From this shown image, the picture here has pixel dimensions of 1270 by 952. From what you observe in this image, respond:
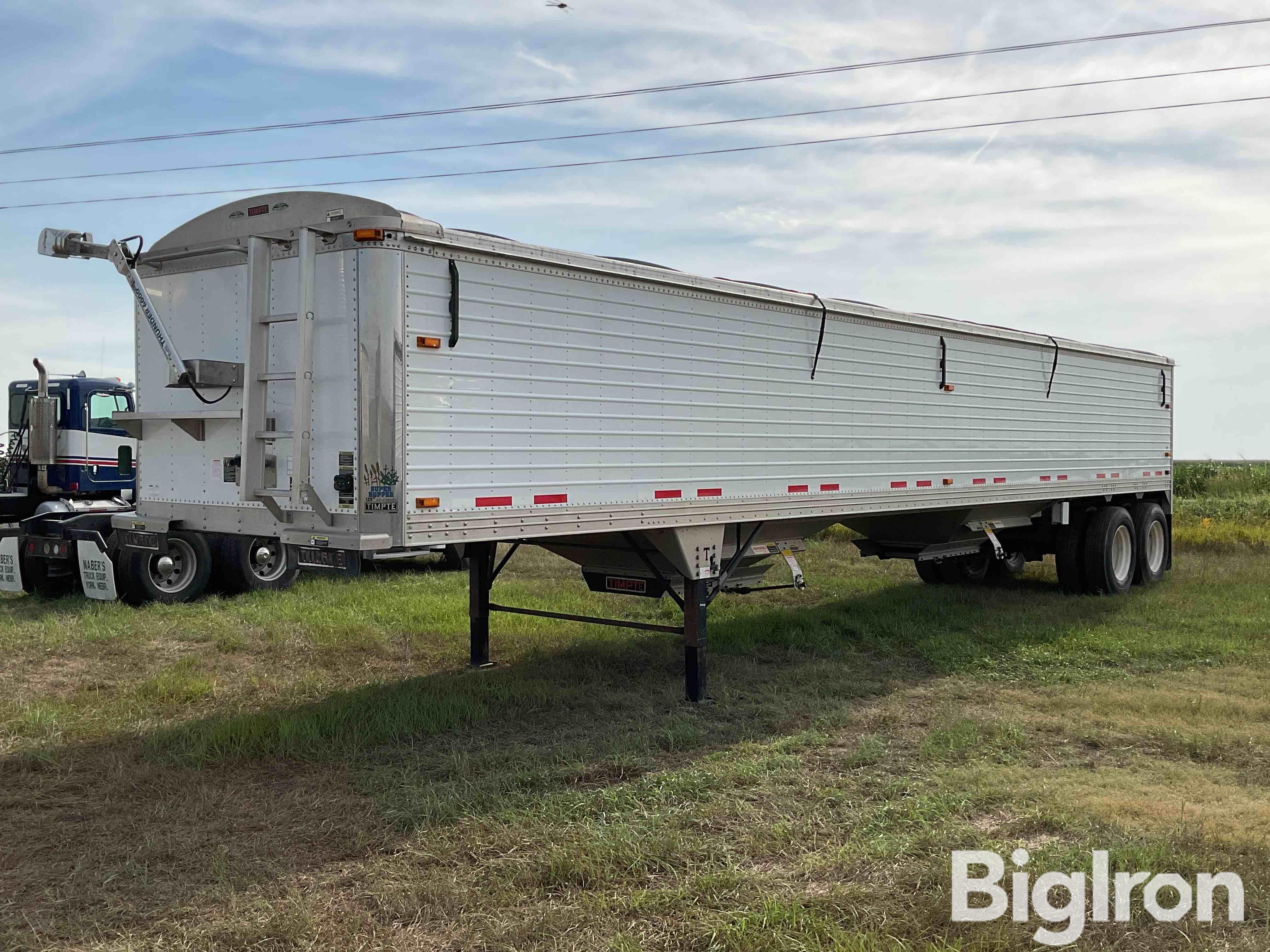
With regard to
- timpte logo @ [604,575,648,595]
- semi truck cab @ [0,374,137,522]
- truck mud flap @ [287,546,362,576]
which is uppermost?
semi truck cab @ [0,374,137,522]

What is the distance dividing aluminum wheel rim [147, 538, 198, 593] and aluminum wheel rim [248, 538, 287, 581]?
593mm

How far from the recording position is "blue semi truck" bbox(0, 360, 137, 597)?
12.2 meters

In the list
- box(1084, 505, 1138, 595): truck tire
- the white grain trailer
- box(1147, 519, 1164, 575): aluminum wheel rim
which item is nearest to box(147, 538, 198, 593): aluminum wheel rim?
the white grain trailer

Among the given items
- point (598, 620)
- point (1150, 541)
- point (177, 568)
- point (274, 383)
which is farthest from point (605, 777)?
point (1150, 541)

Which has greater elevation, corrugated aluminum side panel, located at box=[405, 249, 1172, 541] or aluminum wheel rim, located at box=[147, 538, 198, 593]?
corrugated aluminum side panel, located at box=[405, 249, 1172, 541]

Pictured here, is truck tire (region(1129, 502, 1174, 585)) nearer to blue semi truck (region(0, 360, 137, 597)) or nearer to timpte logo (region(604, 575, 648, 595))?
timpte logo (region(604, 575, 648, 595))

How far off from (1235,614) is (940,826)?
7.48m

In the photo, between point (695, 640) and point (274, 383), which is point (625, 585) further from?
point (274, 383)

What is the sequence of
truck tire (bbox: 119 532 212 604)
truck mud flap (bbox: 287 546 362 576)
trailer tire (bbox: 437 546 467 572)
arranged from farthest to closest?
1. trailer tire (bbox: 437 546 467 572)
2. truck tire (bbox: 119 532 212 604)
3. truck mud flap (bbox: 287 546 362 576)

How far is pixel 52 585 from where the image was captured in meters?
12.9

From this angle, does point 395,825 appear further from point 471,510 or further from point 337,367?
point 337,367

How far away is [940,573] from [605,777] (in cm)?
862

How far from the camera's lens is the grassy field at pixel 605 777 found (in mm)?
4289

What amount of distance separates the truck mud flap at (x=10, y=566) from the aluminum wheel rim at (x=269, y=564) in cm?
A: 250
